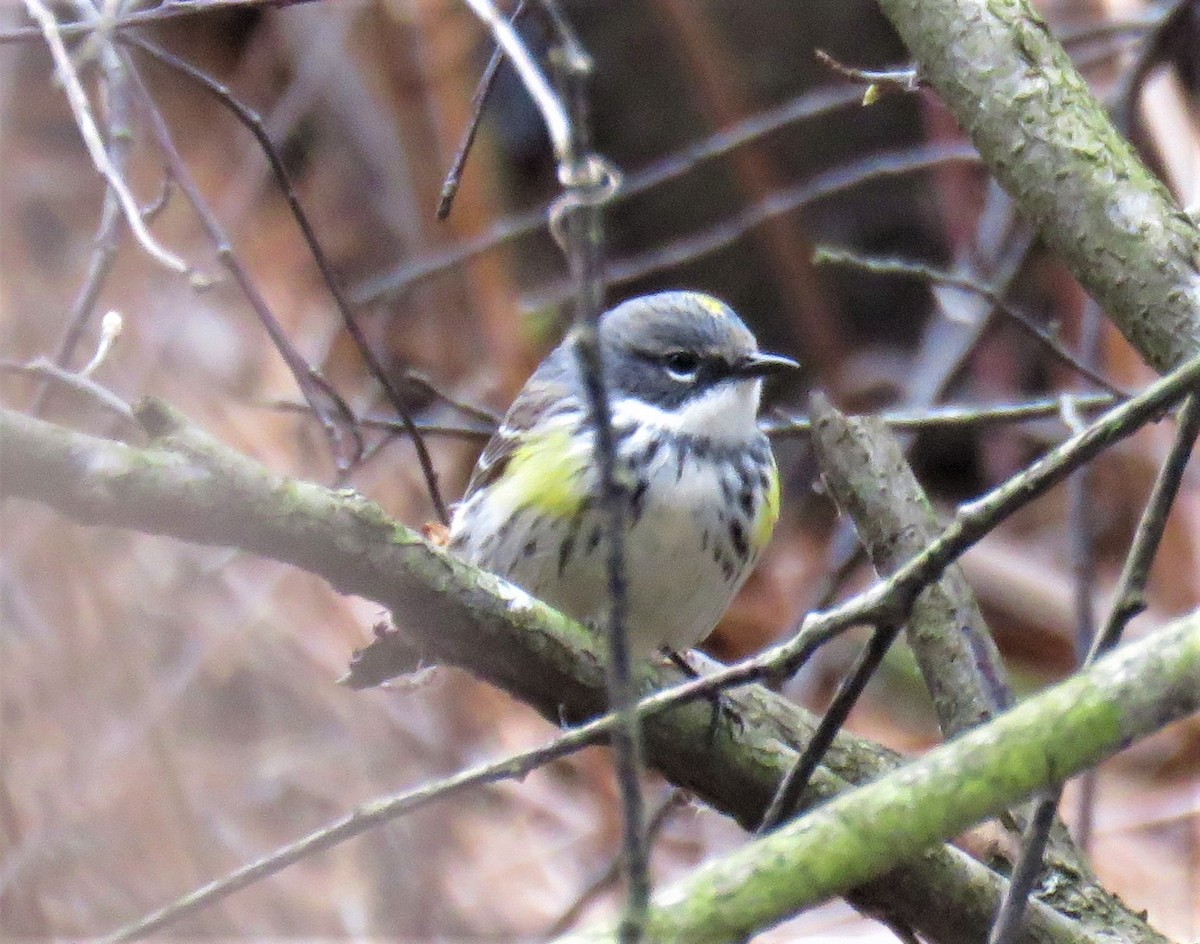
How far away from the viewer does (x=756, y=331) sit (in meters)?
7.96

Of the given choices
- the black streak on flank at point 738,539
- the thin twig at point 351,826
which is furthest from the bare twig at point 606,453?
the black streak on flank at point 738,539

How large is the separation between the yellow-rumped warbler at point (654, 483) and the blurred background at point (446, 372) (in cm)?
105

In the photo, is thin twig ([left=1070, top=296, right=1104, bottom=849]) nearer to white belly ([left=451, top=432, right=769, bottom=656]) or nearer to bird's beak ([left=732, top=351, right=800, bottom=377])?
bird's beak ([left=732, top=351, right=800, bottom=377])

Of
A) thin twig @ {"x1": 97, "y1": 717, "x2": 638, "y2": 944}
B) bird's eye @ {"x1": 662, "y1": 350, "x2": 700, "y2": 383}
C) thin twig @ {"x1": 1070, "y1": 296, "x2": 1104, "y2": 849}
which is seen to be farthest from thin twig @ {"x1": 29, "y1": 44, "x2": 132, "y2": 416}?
thin twig @ {"x1": 1070, "y1": 296, "x2": 1104, "y2": 849}

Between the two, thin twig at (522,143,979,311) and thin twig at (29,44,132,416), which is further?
thin twig at (522,143,979,311)

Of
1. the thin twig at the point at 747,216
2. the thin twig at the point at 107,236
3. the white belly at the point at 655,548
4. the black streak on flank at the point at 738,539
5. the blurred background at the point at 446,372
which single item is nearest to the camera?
the thin twig at the point at 107,236

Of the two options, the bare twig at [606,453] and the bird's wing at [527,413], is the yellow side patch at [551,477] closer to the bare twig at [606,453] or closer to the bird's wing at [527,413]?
the bird's wing at [527,413]

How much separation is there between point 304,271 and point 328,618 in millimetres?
2038

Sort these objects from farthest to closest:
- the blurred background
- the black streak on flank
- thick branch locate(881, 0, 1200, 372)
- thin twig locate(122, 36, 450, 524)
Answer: the blurred background < the black streak on flank < thin twig locate(122, 36, 450, 524) < thick branch locate(881, 0, 1200, 372)

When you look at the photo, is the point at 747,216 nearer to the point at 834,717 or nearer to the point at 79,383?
the point at 79,383

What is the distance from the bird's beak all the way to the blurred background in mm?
1063

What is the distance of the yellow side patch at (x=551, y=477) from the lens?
365 cm

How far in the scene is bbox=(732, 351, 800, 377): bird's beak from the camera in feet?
12.8

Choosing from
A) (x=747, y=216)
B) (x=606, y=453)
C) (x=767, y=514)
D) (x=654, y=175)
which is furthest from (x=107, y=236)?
(x=747, y=216)
